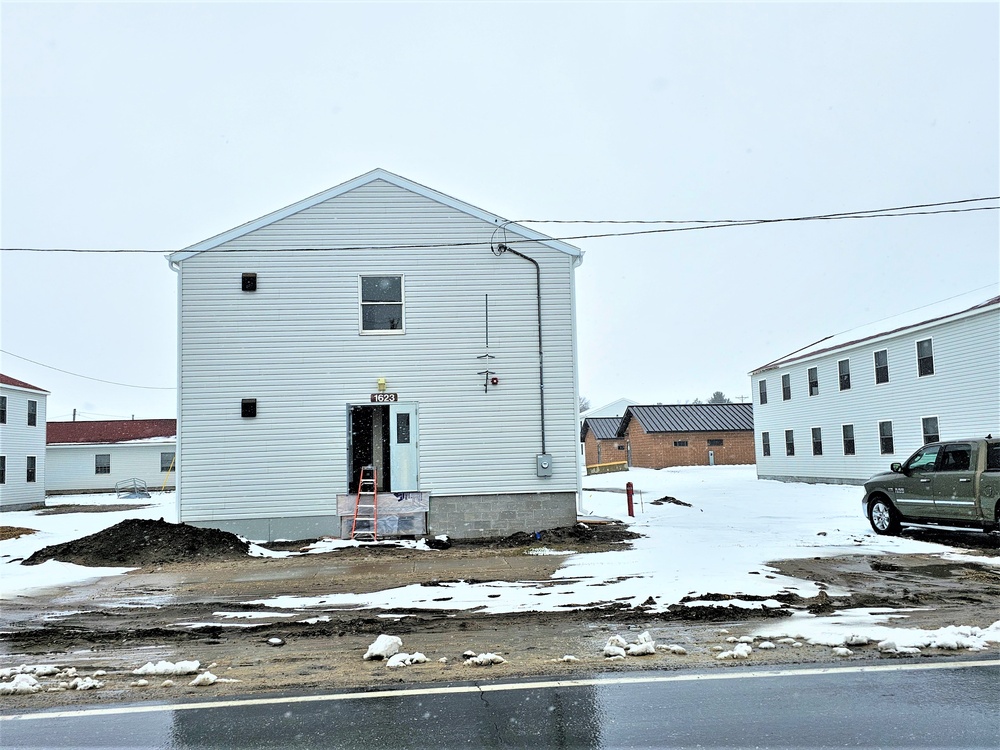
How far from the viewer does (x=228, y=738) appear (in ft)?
15.1

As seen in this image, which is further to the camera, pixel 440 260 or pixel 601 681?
pixel 440 260

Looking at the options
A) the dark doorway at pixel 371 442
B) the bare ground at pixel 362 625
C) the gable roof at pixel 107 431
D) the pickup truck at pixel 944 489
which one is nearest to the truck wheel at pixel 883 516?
the pickup truck at pixel 944 489

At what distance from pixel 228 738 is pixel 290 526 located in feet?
36.1

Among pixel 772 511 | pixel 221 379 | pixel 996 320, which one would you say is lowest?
pixel 772 511

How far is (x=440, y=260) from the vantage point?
1611cm

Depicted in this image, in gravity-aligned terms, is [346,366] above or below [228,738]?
above

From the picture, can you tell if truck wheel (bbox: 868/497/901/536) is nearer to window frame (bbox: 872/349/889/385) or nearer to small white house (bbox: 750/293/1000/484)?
small white house (bbox: 750/293/1000/484)

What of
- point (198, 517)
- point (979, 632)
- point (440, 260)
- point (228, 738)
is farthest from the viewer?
point (440, 260)

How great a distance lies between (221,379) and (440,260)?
16.8 ft

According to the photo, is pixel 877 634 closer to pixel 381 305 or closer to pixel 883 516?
pixel 883 516

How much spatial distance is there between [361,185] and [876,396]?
21.1m

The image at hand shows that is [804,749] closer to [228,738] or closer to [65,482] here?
[228,738]

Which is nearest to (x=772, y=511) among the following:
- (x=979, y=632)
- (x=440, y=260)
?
(x=440, y=260)

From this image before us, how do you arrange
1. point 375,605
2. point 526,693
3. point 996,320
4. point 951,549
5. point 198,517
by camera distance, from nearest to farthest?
point 526,693 → point 375,605 → point 951,549 → point 198,517 → point 996,320
